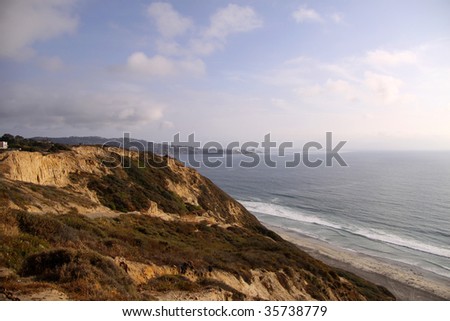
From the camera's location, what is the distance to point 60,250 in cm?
927

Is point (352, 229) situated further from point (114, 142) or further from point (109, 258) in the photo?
point (114, 142)

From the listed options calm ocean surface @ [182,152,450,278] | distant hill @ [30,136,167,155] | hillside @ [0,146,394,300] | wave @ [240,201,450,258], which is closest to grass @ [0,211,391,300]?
hillside @ [0,146,394,300]

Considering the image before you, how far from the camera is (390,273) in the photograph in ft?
118

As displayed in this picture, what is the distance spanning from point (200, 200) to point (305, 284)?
2969 centimetres

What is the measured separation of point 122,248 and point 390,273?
35601 millimetres

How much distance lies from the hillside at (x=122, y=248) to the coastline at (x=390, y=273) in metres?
6.86

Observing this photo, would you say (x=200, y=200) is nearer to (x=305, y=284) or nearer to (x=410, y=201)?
(x=305, y=284)

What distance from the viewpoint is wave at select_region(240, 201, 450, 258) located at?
42850 millimetres

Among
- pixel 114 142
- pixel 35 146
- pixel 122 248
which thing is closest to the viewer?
pixel 122 248

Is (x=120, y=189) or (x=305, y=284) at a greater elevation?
(x=120, y=189)

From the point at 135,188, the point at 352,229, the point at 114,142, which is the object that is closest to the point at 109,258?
the point at 135,188
